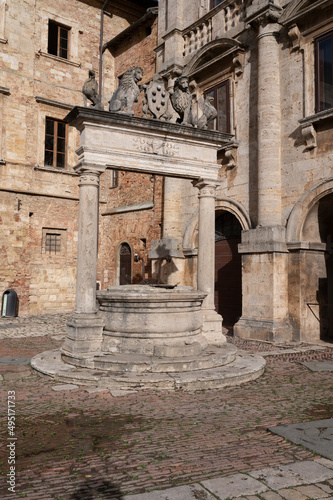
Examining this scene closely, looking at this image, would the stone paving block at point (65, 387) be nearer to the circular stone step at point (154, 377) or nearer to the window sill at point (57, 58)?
the circular stone step at point (154, 377)

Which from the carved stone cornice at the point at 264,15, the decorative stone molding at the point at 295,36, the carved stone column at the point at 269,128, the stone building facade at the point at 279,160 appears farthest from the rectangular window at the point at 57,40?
the decorative stone molding at the point at 295,36

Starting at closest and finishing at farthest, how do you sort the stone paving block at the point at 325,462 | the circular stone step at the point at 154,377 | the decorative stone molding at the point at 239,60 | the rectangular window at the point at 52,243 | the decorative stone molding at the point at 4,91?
the stone paving block at the point at 325,462, the circular stone step at the point at 154,377, the decorative stone molding at the point at 239,60, the decorative stone molding at the point at 4,91, the rectangular window at the point at 52,243

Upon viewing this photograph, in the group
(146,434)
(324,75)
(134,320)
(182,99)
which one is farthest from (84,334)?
(324,75)

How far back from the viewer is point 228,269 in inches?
487

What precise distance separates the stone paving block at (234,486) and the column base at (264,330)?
6.85 meters

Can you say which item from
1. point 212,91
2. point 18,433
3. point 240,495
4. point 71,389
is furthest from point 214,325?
point 212,91

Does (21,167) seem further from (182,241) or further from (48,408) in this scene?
(48,408)

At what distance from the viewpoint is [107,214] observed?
58.1 ft

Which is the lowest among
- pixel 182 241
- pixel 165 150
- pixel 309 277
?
pixel 309 277

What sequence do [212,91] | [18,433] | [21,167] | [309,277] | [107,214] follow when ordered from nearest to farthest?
[18,433], [309,277], [212,91], [21,167], [107,214]

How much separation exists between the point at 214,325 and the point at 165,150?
327cm

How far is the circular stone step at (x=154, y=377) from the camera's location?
5.57 meters

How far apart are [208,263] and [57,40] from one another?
13.1 meters

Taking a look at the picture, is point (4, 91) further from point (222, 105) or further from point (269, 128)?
point (269, 128)
